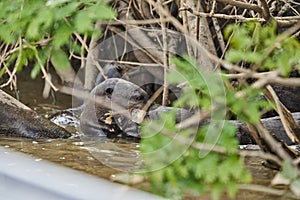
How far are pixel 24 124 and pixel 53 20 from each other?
272 cm

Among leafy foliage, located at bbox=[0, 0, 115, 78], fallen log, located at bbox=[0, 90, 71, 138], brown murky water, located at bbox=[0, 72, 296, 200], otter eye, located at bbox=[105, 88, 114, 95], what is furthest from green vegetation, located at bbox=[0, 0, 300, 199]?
otter eye, located at bbox=[105, 88, 114, 95]

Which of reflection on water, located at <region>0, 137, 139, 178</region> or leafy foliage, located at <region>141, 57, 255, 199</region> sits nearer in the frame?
leafy foliage, located at <region>141, 57, 255, 199</region>

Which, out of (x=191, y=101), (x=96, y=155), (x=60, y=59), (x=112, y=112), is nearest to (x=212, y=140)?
(x=191, y=101)

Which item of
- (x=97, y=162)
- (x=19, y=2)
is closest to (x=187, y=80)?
(x=19, y=2)

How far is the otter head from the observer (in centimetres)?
487

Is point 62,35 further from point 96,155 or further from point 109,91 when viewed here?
point 109,91

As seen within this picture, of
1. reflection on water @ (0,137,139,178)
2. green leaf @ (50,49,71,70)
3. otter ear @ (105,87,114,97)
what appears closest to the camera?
green leaf @ (50,49,71,70)

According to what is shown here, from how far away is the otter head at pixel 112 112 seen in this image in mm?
4867

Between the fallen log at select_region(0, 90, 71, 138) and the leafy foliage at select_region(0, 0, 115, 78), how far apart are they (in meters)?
2.34

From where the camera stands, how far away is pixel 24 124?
479cm

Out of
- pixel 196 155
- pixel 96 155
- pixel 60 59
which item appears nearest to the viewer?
pixel 196 155

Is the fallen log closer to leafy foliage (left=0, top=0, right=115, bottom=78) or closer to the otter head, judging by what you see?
the otter head

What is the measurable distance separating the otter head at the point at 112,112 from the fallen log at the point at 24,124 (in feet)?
0.83

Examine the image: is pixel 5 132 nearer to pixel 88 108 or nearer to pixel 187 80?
pixel 88 108
